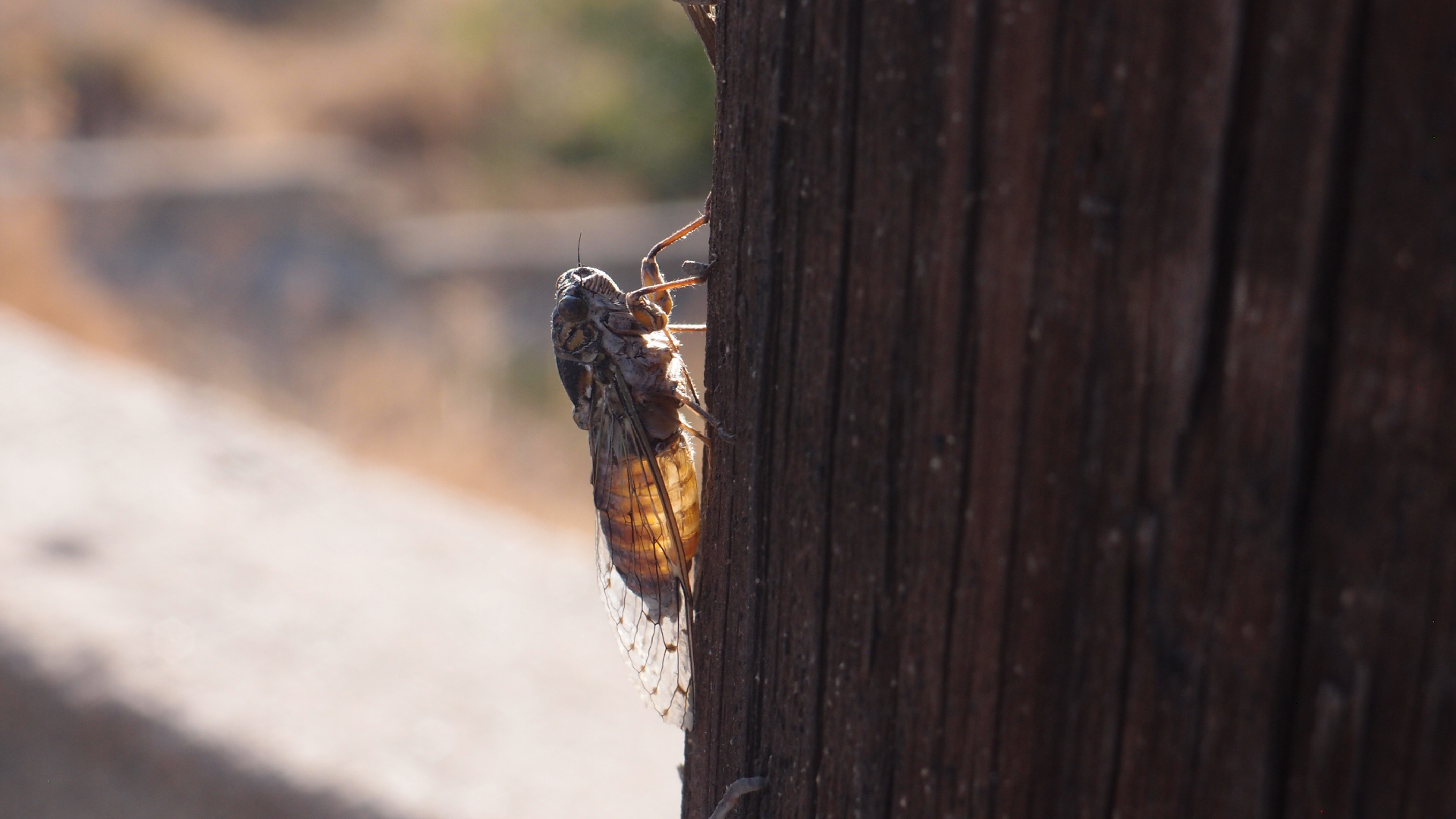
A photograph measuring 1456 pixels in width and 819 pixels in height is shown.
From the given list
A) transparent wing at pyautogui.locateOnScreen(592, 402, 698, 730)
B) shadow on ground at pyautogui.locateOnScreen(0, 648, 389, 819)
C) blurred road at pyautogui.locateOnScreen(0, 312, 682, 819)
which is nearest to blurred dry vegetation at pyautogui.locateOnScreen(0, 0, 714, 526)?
blurred road at pyautogui.locateOnScreen(0, 312, 682, 819)

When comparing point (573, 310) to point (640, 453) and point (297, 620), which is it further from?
point (297, 620)

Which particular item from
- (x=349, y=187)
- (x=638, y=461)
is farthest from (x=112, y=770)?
(x=349, y=187)

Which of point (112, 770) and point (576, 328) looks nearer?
point (576, 328)

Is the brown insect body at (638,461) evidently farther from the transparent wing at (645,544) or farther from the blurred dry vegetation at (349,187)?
the blurred dry vegetation at (349,187)

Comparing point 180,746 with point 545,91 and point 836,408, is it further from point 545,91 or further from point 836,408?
point 545,91

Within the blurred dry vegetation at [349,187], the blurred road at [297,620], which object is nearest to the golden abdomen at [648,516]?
the blurred road at [297,620]

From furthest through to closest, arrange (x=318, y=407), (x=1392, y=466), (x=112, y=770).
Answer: (x=318, y=407)
(x=112, y=770)
(x=1392, y=466)

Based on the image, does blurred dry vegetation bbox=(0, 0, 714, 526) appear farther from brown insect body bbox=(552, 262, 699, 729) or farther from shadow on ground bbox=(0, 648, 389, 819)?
brown insect body bbox=(552, 262, 699, 729)

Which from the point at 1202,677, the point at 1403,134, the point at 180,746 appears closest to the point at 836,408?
the point at 1202,677
